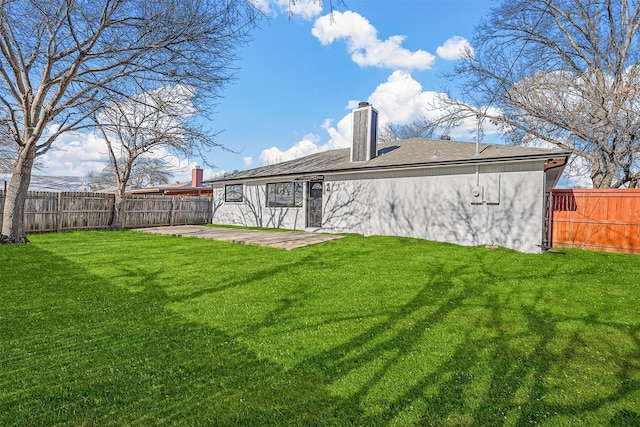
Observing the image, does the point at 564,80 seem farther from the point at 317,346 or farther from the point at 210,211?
the point at 210,211

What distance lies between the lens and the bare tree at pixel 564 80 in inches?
457

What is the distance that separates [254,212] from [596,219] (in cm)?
1255

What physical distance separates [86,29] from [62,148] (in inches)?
204

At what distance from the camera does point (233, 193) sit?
56.7 feet

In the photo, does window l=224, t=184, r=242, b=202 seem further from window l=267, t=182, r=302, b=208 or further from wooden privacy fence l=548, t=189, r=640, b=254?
wooden privacy fence l=548, t=189, r=640, b=254

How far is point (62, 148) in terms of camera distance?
12.1 meters

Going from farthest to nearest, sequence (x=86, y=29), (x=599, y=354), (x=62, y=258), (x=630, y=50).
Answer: (x=630, y=50) < (x=86, y=29) < (x=62, y=258) < (x=599, y=354)

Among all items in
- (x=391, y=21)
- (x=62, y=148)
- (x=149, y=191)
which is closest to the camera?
(x=391, y=21)

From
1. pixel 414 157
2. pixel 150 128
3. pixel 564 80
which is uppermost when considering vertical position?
pixel 564 80

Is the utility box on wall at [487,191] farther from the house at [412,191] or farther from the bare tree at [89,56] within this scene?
the bare tree at [89,56]

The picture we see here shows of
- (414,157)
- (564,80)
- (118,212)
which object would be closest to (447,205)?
(414,157)

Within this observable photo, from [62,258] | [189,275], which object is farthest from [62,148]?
[189,275]

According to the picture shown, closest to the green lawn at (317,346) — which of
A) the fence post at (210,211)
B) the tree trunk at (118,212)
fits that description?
the tree trunk at (118,212)

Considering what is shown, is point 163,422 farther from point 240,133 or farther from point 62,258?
point 240,133
